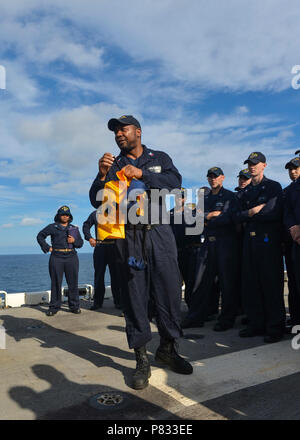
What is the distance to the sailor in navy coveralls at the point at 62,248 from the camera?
6.65m

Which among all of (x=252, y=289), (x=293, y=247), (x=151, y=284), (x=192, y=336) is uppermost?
(x=293, y=247)

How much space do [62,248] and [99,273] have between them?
2.98 feet

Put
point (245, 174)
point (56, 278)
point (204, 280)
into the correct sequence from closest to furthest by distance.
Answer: point (204, 280), point (245, 174), point (56, 278)

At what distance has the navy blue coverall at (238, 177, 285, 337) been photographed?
4.09 m

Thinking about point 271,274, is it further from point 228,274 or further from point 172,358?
point 172,358

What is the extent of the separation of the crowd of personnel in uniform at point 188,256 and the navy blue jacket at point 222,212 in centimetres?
1

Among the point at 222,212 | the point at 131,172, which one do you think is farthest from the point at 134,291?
the point at 222,212

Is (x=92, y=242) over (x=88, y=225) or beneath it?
beneath

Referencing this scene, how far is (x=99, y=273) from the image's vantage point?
691 cm

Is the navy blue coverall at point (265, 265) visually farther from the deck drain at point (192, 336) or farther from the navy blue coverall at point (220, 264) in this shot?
the deck drain at point (192, 336)

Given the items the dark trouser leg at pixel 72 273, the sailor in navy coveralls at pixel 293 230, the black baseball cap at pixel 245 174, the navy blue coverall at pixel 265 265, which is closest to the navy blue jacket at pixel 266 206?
the navy blue coverall at pixel 265 265

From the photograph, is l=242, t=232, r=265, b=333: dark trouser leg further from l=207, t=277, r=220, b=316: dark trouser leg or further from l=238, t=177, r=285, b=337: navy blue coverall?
l=207, t=277, r=220, b=316: dark trouser leg

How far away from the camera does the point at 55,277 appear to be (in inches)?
260

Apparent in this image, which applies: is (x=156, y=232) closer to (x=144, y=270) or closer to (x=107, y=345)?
(x=144, y=270)
